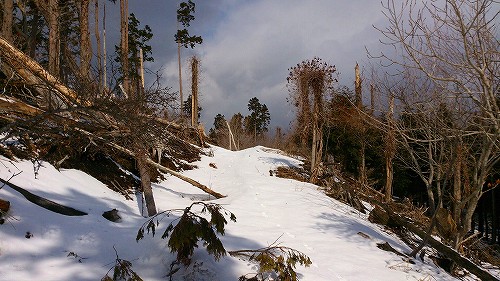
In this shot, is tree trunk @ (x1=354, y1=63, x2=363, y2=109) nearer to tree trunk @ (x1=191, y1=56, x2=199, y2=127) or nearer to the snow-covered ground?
the snow-covered ground

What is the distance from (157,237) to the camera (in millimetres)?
4000

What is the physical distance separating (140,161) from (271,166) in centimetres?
996

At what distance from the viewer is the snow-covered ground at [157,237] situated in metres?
3.33

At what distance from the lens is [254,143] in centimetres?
5681

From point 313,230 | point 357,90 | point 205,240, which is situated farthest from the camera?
point 357,90

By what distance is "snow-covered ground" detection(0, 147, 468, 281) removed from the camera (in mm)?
3330

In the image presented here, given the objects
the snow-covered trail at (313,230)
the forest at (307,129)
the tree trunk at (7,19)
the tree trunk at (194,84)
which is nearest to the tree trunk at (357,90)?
the forest at (307,129)

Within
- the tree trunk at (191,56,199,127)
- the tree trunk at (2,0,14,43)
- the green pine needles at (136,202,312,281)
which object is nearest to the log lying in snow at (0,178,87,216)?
the green pine needles at (136,202,312,281)

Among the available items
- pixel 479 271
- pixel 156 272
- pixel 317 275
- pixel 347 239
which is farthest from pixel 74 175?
pixel 479 271

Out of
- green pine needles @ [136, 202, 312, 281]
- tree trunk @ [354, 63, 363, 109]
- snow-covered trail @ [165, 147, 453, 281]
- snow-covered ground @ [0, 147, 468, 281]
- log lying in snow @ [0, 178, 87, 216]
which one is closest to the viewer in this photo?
green pine needles @ [136, 202, 312, 281]

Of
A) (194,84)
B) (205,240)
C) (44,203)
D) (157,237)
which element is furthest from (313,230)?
(194,84)

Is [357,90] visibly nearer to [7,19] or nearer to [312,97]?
[312,97]

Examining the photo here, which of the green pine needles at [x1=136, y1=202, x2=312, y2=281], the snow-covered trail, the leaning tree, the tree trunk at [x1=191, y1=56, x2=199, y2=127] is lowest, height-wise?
the snow-covered trail

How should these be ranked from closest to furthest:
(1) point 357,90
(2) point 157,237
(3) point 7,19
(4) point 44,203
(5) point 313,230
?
(2) point 157,237 → (4) point 44,203 → (5) point 313,230 → (3) point 7,19 → (1) point 357,90
